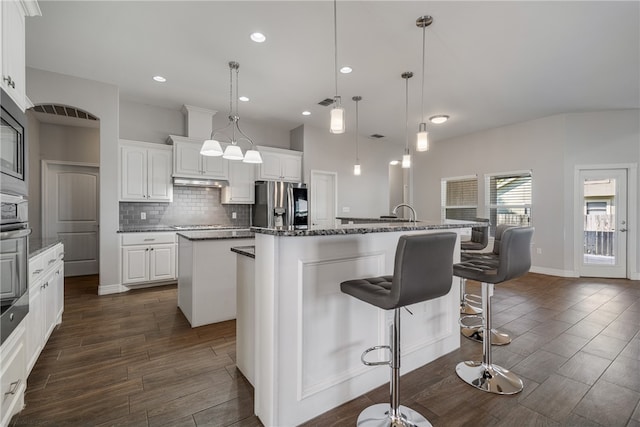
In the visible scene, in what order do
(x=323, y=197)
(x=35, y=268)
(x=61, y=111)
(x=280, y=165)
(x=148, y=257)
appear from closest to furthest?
(x=35, y=268), (x=148, y=257), (x=61, y=111), (x=280, y=165), (x=323, y=197)

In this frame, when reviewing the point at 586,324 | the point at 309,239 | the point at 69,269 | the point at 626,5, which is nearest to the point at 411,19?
the point at 626,5

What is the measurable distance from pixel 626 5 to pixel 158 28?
14.2 ft

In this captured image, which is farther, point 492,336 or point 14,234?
point 492,336

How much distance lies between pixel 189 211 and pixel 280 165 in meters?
1.92

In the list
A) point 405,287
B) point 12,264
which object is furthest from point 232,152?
point 405,287

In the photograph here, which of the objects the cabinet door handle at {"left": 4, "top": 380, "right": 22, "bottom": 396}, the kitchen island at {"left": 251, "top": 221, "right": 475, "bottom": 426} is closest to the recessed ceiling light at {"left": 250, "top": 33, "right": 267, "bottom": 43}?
the kitchen island at {"left": 251, "top": 221, "right": 475, "bottom": 426}

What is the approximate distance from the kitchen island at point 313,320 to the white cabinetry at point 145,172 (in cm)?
378

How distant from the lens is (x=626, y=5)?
2447 millimetres

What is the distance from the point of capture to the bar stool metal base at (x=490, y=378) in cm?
189

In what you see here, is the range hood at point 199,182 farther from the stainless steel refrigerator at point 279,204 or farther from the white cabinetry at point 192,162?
the stainless steel refrigerator at point 279,204

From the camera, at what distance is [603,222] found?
17.0ft

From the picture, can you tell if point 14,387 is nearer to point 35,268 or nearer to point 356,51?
point 35,268

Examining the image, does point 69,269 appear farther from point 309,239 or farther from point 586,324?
point 586,324

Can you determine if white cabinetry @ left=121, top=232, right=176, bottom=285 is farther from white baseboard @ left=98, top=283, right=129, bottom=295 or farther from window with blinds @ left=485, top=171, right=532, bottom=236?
window with blinds @ left=485, top=171, right=532, bottom=236
